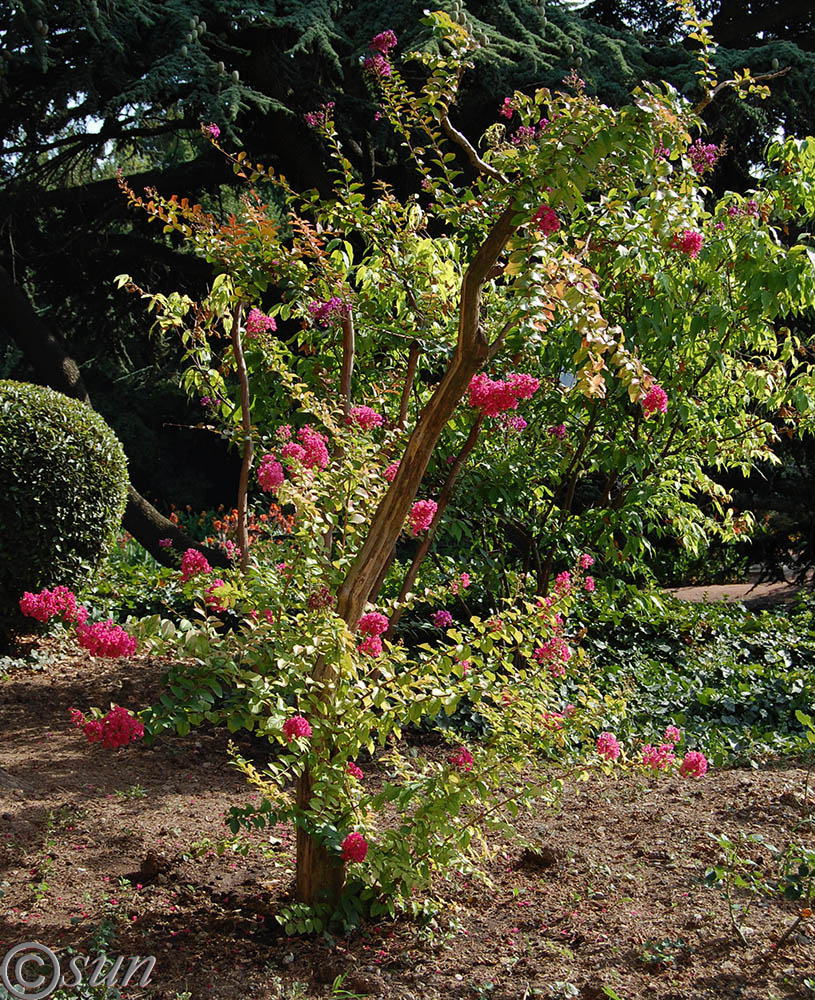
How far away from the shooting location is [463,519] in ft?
16.0

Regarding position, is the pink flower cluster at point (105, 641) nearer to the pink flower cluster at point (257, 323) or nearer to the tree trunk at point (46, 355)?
the pink flower cluster at point (257, 323)

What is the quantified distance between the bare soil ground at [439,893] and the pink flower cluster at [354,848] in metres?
0.30

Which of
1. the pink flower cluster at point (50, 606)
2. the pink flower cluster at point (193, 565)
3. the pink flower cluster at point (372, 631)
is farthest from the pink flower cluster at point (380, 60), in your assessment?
the pink flower cluster at point (50, 606)

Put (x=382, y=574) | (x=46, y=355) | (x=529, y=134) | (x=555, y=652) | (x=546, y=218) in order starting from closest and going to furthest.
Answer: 1. (x=546, y=218)
2. (x=555, y=652)
3. (x=382, y=574)
4. (x=529, y=134)
5. (x=46, y=355)

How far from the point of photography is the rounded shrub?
516 centimetres

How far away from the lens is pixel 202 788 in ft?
12.7

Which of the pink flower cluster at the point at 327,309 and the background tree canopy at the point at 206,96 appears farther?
the background tree canopy at the point at 206,96

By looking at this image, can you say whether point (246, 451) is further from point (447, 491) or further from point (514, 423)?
point (514, 423)

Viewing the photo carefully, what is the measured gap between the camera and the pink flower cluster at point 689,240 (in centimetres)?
357

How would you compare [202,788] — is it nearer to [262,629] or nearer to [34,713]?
[34,713]

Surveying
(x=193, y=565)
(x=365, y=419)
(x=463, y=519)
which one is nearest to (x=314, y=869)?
(x=193, y=565)

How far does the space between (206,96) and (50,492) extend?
3.23m

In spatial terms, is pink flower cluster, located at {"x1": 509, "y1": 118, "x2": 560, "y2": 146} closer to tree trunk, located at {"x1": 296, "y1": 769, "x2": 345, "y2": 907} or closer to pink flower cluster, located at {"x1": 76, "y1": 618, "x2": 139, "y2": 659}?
pink flower cluster, located at {"x1": 76, "y1": 618, "x2": 139, "y2": 659}

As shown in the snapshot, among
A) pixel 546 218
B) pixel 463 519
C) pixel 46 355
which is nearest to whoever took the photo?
pixel 546 218
